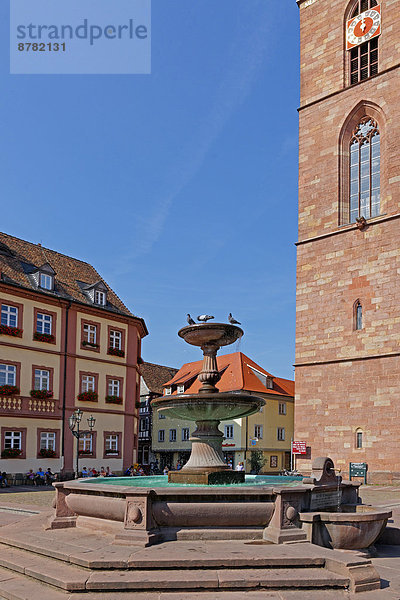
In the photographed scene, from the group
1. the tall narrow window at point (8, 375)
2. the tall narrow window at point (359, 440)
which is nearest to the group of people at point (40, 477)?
the tall narrow window at point (8, 375)

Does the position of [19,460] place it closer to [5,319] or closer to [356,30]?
[5,319]

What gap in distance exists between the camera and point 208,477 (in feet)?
35.1

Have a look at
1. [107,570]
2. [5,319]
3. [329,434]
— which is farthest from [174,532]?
[5,319]

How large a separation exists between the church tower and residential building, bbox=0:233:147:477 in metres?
11.2

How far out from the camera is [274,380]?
5544 cm

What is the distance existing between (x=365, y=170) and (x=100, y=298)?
54.5 feet

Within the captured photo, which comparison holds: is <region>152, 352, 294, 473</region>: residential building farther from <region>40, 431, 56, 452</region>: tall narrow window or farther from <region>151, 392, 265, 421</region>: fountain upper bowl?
<region>151, 392, 265, 421</region>: fountain upper bowl

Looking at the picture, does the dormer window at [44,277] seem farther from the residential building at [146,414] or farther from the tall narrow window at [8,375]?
the residential building at [146,414]

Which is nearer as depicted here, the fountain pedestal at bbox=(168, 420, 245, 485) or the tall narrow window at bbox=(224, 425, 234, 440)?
the fountain pedestal at bbox=(168, 420, 245, 485)

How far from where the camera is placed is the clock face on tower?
3034 cm

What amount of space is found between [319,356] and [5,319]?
15476mm

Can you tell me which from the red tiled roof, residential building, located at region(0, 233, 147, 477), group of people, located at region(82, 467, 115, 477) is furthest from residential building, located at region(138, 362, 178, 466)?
group of people, located at region(82, 467, 115, 477)

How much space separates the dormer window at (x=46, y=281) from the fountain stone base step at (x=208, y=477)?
23.5m

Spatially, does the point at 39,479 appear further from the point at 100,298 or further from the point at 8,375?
the point at 100,298
